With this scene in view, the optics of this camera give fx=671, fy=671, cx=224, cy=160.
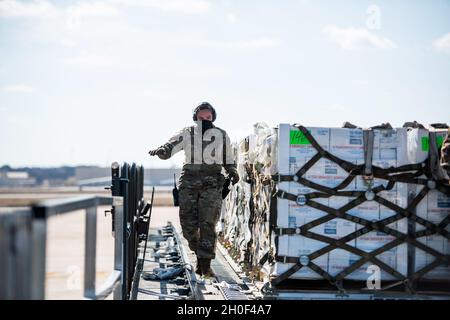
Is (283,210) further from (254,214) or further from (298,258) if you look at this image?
(254,214)

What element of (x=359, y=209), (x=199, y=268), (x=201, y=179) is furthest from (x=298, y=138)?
Result: (x=199, y=268)

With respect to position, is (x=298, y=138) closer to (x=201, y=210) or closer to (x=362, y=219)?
(x=362, y=219)

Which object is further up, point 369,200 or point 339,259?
point 369,200

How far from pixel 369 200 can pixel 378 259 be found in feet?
1.94

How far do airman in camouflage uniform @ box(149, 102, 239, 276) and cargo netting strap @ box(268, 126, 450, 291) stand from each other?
136 centimetres

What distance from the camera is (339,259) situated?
6613 millimetres

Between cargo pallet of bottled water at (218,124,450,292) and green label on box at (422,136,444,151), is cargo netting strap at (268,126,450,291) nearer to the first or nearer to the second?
cargo pallet of bottled water at (218,124,450,292)

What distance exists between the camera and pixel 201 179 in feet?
25.7

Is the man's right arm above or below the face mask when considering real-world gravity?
below

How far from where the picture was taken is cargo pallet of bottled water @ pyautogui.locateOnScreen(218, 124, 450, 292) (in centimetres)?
655

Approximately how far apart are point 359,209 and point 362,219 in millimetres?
104

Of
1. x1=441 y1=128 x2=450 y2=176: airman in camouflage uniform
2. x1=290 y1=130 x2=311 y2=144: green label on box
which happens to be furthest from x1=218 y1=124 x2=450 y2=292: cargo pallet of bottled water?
x1=441 y1=128 x2=450 y2=176: airman in camouflage uniform

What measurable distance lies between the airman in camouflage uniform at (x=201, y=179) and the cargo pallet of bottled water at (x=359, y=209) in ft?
4.10
